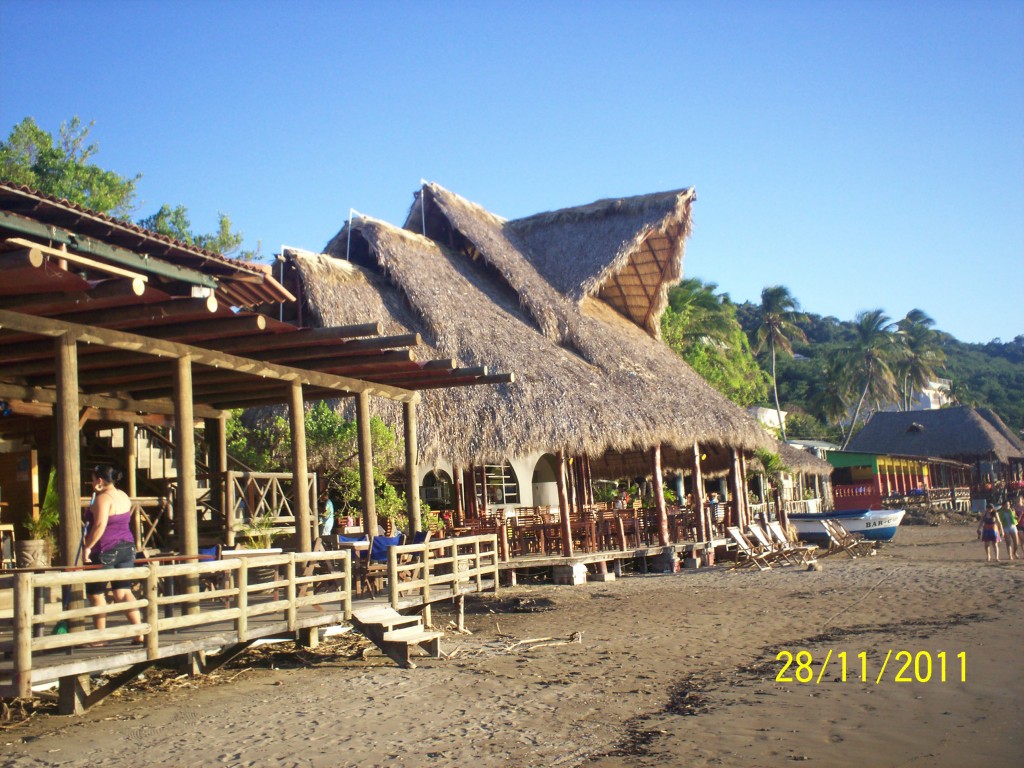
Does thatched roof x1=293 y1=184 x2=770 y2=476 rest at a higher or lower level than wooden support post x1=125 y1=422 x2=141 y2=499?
higher

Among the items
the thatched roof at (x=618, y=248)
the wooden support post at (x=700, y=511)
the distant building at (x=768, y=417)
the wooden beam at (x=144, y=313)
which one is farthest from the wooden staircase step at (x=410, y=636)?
the distant building at (x=768, y=417)

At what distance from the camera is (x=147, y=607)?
22.9 ft

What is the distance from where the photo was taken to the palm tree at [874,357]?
55.9m

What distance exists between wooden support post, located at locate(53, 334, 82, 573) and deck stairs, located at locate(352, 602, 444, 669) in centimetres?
285

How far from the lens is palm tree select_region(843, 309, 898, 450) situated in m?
55.9

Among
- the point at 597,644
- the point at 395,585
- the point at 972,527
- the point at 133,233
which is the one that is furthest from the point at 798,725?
the point at 972,527

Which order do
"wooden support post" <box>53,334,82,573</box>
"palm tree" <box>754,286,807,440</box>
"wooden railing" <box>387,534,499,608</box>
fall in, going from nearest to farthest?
"wooden support post" <box>53,334,82,573</box>
"wooden railing" <box>387,534,499,608</box>
"palm tree" <box>754,286,807,440</box>

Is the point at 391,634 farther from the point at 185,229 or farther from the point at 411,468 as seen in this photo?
the point at 185,229

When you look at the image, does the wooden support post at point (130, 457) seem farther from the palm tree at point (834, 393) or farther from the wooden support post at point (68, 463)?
the palm tree at point (834, 393)

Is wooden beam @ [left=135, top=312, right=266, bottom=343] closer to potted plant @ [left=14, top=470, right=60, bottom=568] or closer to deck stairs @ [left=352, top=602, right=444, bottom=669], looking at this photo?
deck stairs @ [left=352, top=602, right=444, bottom=669]

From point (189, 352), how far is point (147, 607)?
272cm

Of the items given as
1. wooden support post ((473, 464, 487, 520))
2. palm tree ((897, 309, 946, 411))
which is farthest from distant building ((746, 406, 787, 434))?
wooden support post ((473, 464, 487, 520))

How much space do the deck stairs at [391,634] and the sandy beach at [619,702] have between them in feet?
0.69

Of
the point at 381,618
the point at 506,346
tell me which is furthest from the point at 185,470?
the point at 506,346
